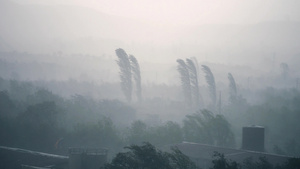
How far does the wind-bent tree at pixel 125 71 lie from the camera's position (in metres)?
59.2

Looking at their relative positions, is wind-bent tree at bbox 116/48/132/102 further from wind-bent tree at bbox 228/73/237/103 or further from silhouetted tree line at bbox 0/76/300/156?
wind-bent tree at bbox 228/73/237/103

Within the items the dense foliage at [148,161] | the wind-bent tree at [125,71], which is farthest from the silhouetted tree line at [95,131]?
the dense foliage at [148,161]

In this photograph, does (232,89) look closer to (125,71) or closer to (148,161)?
(125,71)

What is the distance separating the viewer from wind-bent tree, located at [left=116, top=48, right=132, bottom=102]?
59.2 metres

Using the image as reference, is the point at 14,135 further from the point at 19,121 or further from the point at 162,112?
the point at 162,112

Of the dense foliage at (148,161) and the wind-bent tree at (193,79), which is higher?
the wind-bent tree at (193,79)

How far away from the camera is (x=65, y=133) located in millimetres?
42031

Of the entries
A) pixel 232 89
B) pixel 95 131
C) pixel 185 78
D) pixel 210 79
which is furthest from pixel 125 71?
pixel 95 131

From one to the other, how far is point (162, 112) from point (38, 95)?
19729 millimetres

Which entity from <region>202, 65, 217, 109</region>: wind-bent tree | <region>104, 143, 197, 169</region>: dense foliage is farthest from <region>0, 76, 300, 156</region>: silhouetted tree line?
<region>104, 143, 197, 169</region>: dense foliage

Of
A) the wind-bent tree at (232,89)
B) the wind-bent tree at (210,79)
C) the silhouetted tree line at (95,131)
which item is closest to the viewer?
the silhouetted tree line at (95,131)

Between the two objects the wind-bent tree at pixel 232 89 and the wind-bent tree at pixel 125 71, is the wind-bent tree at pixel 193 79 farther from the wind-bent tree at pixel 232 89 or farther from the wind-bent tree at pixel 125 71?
the wind-bent tree at pixel 125 71

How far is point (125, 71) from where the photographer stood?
197 feet

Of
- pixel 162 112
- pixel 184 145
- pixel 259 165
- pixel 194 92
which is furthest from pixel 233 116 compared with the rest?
pixel 259 165
